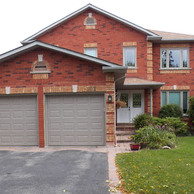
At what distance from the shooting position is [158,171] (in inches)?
208

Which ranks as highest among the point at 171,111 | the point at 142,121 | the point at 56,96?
the point at 56,96

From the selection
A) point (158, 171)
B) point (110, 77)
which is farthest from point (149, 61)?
point (158, 171)

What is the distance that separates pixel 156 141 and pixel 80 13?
10158mm

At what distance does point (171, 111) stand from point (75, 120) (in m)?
→ 6.91

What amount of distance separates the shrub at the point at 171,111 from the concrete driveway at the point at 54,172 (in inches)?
266

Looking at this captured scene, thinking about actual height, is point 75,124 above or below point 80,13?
below

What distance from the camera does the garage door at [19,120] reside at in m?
9.10

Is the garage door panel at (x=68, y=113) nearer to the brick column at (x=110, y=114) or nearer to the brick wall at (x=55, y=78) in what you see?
the brick wall at (x=55, y=78)

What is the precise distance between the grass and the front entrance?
6084 millimetres

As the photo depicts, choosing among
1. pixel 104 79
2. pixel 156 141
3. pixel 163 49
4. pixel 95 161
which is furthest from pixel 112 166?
pixel 163 49

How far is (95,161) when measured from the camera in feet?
21.8

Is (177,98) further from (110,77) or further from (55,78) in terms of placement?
(55,78)

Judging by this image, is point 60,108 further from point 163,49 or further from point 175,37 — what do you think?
point 175,37

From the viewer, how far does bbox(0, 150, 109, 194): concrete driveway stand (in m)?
4.49
